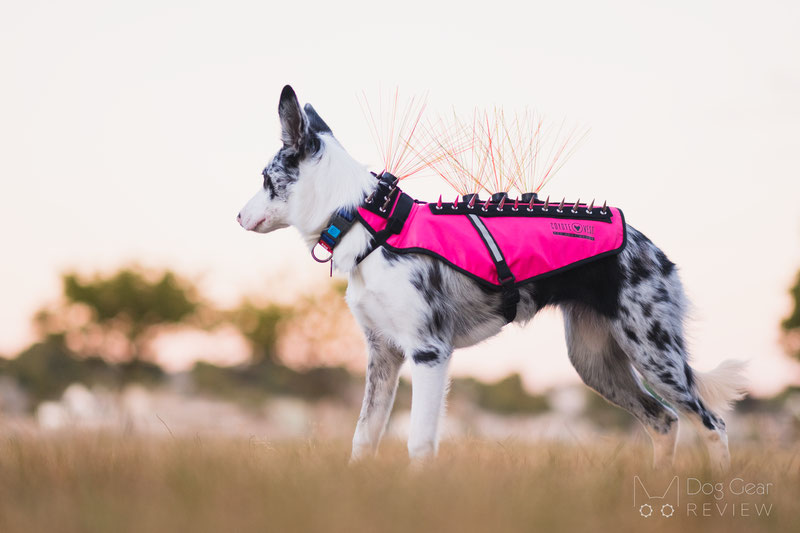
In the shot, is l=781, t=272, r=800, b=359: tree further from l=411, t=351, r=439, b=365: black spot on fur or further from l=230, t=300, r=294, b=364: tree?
l=411, t=351, r=439, b=365: black spot on fur

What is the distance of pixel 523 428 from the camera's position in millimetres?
6336

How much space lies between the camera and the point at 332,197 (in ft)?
14.0

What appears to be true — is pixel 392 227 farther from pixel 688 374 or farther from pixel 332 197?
pixel 688 374

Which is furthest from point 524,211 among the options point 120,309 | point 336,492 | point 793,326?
point 120,309

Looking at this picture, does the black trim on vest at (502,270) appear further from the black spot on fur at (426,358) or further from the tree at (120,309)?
the tree at (120,309)

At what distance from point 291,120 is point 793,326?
1500 cm

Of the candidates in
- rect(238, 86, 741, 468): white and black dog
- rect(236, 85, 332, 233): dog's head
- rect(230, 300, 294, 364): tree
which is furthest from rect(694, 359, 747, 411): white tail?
rect(230, 300, 294, 364): tree

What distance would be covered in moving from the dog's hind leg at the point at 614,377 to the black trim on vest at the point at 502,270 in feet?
1.87

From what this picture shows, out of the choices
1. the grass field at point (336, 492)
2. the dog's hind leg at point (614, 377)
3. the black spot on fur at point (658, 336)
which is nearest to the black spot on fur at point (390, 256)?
the grass field at point (336, 492)

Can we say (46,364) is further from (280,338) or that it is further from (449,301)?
(449,301)

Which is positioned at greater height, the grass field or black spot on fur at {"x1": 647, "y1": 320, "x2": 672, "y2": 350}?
black spot on fur at {"x1": 647, "y1": 320, "x2": 672, "y2": 350}

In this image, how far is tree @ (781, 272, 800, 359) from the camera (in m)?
15.3

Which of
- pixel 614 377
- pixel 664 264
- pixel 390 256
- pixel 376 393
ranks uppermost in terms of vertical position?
pixel 664 264

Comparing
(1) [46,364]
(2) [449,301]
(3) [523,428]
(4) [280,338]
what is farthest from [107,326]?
(2) [449,301]
